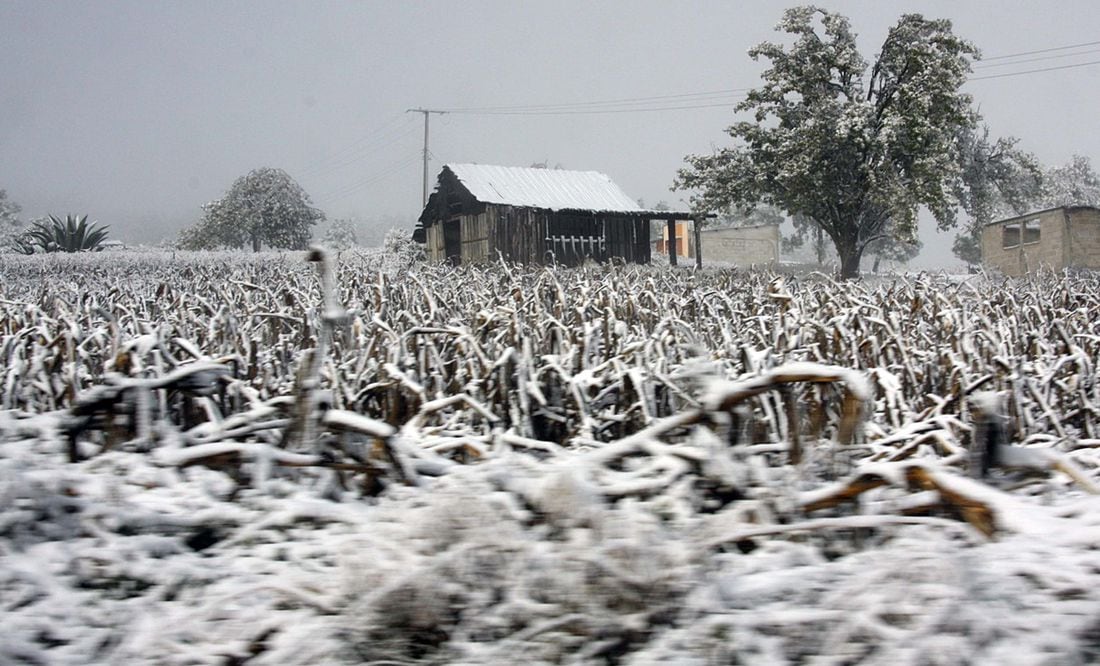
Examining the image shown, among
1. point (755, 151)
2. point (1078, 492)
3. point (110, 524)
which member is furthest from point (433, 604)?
point (755, 151)

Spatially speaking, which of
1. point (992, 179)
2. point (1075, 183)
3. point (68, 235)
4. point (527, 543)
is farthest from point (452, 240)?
point (1075, 183)

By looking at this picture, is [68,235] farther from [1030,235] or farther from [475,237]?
[1030,235]

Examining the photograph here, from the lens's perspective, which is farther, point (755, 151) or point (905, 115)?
point (755, 151)

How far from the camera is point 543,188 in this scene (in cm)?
3481

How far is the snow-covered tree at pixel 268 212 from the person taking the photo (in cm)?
6278

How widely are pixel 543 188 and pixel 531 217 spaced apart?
281cm

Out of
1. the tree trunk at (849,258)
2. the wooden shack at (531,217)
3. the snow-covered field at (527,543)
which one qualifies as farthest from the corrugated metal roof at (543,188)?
the snow-covered field at (527,543)

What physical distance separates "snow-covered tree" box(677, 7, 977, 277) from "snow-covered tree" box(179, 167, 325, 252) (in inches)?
1487

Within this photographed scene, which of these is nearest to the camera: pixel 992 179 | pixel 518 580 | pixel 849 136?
pixel 518 580

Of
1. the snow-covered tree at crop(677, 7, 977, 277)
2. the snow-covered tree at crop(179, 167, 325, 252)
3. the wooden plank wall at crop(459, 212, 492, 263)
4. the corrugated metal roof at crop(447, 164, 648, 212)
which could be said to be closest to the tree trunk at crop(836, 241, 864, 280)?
the snow-covered tree at crop(677, 7, 977, 277)

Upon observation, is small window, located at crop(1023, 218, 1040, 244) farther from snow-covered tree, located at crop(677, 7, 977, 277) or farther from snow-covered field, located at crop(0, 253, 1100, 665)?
snow-covered field, located at crop(0, 253, 1100, 665)

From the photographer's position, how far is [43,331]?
3.31m

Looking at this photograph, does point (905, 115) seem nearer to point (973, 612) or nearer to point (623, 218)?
point (623, 218)

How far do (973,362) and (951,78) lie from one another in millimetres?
32013
